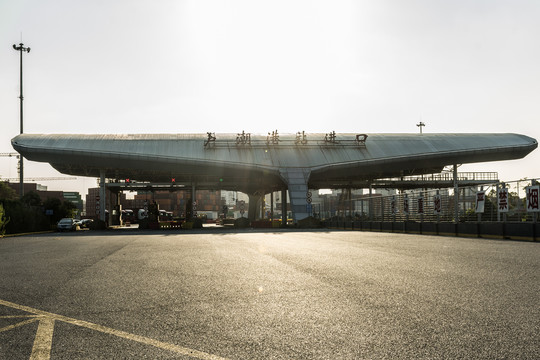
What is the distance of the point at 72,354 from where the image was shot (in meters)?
3.84

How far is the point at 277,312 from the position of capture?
5.30 m

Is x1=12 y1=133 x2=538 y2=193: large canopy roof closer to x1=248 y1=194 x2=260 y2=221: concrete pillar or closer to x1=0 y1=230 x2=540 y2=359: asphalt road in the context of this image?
x1=248 y1=194 x2=260 y2=221: concrete pillar

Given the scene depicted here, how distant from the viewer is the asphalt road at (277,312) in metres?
3.88

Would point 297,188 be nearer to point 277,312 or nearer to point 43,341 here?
point 277,312

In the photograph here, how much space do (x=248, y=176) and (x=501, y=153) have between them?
32776 mm

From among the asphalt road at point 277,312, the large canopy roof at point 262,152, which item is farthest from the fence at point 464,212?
the large canopy roof at point 262,152

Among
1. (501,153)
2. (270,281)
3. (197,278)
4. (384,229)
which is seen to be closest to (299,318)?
(270,281)

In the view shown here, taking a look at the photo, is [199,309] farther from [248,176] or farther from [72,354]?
[248,176]

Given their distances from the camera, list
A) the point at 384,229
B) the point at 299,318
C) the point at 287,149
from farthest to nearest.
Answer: the point at 287,149, the point at 384,229, the point at 299,318

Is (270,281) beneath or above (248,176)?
beneath

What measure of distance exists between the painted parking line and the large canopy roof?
4649cm

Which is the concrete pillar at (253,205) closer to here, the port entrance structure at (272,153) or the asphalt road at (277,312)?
the port entrance structure at (272,153)

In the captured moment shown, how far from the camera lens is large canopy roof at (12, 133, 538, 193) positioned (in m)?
51.4

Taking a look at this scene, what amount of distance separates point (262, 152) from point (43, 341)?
50462mm
